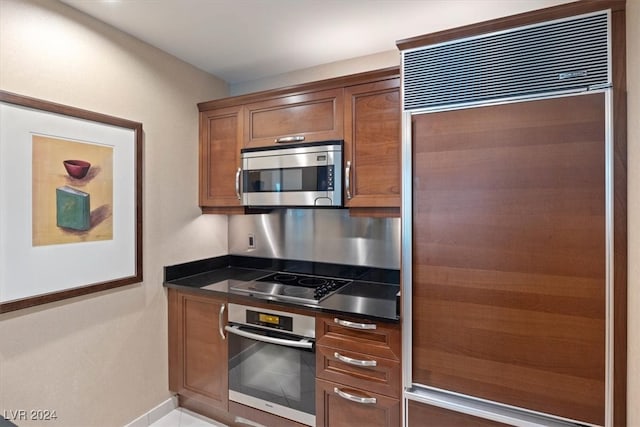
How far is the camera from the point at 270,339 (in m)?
1.90

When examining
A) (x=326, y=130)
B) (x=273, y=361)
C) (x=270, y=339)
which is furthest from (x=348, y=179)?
(x=273, y=361)

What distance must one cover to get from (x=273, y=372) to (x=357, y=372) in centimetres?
55

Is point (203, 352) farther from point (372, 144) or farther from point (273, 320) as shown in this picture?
point (372, 144)

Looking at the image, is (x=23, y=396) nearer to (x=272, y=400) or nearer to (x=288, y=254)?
(x=272, y=400)

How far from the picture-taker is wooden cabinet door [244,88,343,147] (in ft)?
6.55

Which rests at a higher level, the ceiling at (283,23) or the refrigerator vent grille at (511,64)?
the ceiling at (283,23)

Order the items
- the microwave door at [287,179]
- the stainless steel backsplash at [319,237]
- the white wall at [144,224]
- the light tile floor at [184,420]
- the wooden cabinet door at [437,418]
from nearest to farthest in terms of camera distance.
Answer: the wooden cabinet door at [437,418], the white wall at [144,224], the microwave door at [287,179], the light tile floor at [184,420], the stainless steel backsplash at [319,237]

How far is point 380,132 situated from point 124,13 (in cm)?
153

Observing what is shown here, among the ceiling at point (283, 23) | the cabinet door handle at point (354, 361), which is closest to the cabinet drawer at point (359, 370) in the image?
the cabinet door handle at point (354, 361)

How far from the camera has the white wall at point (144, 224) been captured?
1543mm

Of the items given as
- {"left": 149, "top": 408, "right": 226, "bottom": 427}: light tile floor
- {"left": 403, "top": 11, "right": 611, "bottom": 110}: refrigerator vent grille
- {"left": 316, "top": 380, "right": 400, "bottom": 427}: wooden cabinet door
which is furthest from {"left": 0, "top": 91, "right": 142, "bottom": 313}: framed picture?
{"left": 403, "top": 11, "right": 611, "bottom": 110}: refrigerator vent grille

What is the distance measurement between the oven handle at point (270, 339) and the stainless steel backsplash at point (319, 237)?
730 mm

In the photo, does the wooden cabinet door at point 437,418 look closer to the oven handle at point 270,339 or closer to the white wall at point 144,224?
the oven handle at point 270,339

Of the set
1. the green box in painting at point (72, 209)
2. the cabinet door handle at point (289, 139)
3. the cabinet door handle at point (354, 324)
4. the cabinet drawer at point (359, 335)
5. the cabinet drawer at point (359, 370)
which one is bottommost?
the cabinet drawer at point (359, 370)
